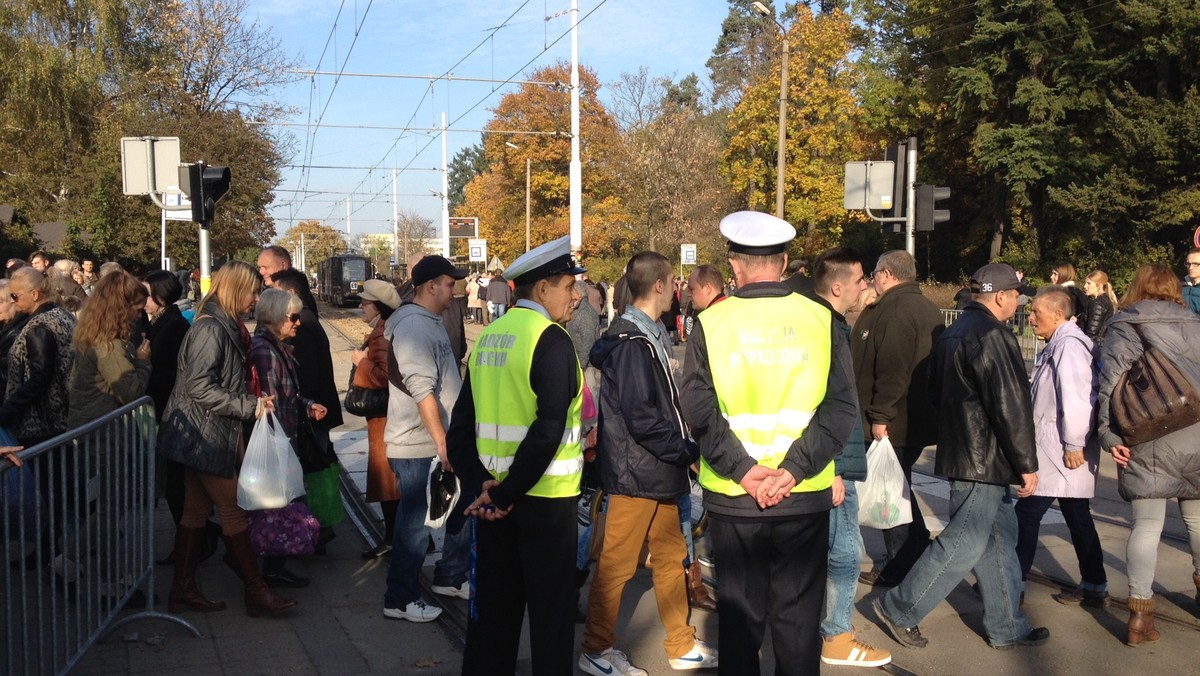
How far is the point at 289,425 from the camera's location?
19.8 ft

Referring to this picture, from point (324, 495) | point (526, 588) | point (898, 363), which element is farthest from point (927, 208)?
point (526, 588)

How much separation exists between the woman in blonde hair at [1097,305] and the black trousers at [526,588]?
30.4ft

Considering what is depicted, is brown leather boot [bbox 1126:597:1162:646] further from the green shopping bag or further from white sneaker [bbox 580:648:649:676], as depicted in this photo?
the green shopping bag

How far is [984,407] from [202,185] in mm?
7825

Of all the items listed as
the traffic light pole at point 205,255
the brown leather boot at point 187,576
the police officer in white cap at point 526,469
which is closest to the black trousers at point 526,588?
the police officer in white cap at point 526,469

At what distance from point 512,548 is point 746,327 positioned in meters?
1.18

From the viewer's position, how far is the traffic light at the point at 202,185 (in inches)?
396

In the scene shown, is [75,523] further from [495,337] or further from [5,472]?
[495,337]

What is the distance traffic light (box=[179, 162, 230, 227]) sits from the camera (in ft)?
33.0

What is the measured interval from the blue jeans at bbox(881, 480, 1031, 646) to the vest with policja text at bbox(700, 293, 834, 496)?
159cm

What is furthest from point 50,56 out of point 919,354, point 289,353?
point 919,354

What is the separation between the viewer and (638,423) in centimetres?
442

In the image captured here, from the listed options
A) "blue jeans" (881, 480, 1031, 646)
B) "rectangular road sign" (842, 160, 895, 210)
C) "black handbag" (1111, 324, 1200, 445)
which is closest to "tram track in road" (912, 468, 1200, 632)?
"blue jeans" (881, 480, 1031, 646)

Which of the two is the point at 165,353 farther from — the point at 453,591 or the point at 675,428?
the point at 675,428
